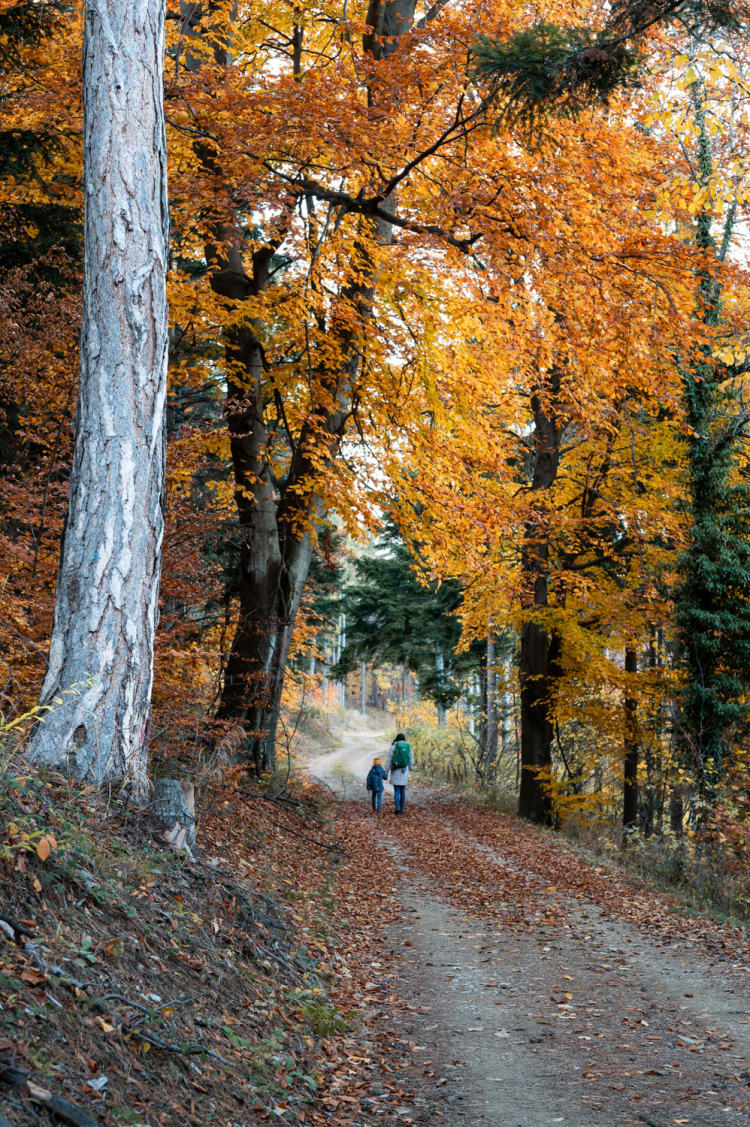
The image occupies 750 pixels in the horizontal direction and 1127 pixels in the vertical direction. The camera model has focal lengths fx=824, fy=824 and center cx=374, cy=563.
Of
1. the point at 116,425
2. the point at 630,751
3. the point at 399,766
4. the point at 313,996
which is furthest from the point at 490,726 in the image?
the point at 116,425

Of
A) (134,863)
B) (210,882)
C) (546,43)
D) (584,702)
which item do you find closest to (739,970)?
(210,882)

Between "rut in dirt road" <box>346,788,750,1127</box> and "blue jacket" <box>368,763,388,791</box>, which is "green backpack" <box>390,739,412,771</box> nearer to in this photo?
"blue jacket" <box>368,763,388,791</box>

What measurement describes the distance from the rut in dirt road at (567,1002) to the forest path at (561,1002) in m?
0.01

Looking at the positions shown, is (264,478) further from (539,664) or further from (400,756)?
(400,756)

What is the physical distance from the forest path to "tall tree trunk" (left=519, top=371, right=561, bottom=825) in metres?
5.43

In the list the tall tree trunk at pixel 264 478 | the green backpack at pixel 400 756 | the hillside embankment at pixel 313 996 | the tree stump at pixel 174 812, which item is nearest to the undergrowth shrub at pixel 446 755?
the green backpack at pixel 400 756

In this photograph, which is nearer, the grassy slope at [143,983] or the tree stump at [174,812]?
the grassy slope at [143,983]

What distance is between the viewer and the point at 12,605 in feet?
24.9

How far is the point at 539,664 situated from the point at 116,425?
42.0 ft

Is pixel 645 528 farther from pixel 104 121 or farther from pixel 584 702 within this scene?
pixel 104 121

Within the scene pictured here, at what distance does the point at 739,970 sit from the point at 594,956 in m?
1.17

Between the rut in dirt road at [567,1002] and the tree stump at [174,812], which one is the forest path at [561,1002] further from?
the tree stump at [174,812]

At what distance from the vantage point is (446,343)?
13383mm

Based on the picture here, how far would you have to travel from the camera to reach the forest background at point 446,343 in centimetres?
934
